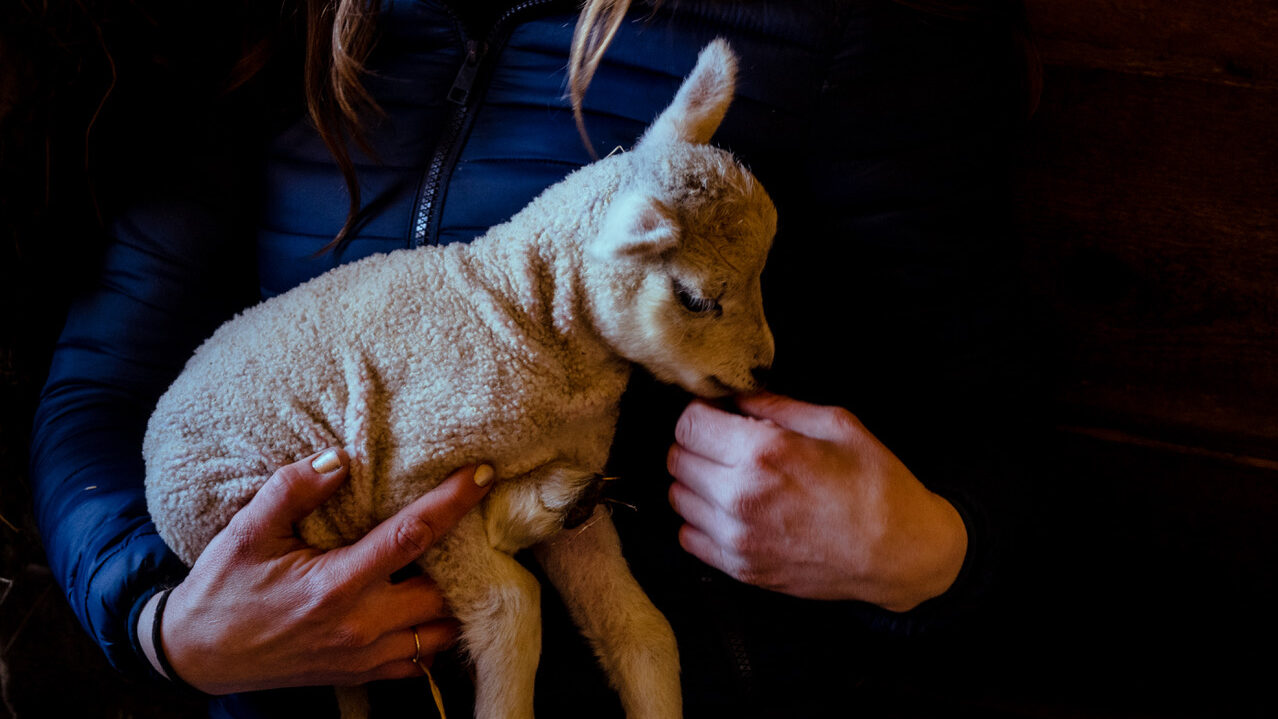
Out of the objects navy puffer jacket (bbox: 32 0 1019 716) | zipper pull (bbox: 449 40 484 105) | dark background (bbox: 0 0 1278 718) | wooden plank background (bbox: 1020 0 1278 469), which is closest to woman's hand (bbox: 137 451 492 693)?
navy puffer jacket (bbox: 32 0 1019 716)

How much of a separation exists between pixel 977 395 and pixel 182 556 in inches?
41.6

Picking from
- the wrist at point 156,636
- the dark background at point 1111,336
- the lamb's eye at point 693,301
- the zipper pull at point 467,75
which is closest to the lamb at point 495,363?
the lamb's eye at point 693,301

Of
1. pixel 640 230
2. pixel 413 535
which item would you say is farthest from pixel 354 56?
pixel 413 535

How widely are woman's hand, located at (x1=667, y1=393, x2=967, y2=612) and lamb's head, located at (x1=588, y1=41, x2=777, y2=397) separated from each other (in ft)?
0.30

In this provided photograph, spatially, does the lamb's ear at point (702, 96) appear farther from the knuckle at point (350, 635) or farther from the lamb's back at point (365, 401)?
the knuckle at point (350, 635)

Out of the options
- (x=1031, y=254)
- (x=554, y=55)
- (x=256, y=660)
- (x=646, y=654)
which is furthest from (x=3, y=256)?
(x=1031, y=254)

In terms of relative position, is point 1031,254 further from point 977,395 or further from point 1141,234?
point 977,395

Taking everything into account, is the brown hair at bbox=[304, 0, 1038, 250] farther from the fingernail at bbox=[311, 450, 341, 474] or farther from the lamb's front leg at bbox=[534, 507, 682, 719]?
the lamb's front leg at bbox=[534, 507, 682, 719]

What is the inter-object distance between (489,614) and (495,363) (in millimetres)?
295

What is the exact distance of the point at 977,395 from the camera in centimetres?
104

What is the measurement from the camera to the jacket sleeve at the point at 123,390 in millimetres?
1000

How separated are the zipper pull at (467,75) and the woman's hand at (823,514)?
60 centimetres

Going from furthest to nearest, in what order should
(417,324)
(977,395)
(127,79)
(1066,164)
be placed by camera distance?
(1066,164) < (127,79) < (977,395) < (417,324)

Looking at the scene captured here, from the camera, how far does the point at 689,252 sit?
845 mm
